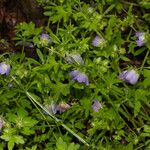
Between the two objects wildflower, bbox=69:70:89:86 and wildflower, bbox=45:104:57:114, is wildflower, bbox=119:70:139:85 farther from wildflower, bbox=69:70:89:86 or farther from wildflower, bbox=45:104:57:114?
wildflower, bbox=45:104:57:114

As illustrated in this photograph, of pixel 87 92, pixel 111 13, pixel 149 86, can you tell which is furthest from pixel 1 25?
pixel 149 86

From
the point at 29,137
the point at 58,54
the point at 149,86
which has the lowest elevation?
the point at 29,137

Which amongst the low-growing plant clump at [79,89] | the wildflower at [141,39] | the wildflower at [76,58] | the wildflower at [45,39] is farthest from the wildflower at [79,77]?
the wildflower at [141,39]

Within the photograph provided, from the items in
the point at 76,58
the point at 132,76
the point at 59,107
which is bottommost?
the point at 59,107

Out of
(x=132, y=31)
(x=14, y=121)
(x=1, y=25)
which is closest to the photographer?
(x=14, y=121)

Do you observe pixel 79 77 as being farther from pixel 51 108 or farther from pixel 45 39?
pixel 45 39

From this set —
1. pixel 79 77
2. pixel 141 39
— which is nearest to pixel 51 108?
pixel 79 77

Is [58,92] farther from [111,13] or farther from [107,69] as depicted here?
[111,13]

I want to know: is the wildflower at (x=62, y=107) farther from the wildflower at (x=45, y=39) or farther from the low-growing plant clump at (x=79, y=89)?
the wildflower at (x=45, y=39)
